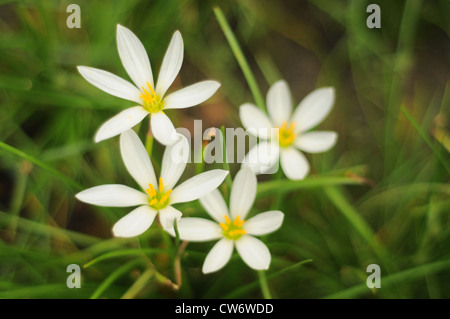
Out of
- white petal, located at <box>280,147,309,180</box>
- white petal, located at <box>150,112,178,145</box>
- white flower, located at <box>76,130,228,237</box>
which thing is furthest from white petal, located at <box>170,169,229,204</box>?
white petal, located at <box>280,147,309,180</box>

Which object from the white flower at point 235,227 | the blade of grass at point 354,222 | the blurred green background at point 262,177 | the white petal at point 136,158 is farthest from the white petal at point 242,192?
the blade of grass at point 354,222

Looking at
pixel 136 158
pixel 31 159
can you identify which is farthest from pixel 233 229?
pixel 31 159

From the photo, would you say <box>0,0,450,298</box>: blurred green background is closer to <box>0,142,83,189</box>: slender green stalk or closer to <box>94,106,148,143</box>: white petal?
<box>0,142,83,189</box>: slender green stalk

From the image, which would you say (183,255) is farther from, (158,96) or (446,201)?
(446,201)

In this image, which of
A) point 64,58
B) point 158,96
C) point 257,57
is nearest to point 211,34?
point 257,57

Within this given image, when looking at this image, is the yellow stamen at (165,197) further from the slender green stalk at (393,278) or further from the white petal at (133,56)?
the slender green stalk at (393,278)

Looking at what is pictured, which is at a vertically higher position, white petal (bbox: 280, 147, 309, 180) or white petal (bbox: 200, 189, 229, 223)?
white petal (bbox: 280, 147, 309, 180)
